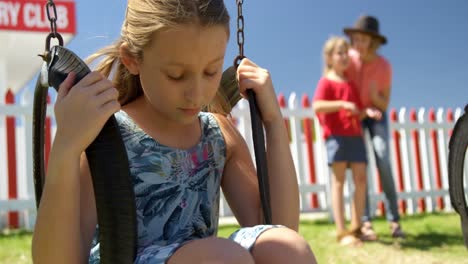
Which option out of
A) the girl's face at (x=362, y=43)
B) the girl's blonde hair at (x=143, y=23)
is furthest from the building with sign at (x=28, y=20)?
the girl's blonde hair at (x=143, y=23)

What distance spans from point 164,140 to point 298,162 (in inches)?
231

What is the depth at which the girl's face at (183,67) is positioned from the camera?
4.58 ft

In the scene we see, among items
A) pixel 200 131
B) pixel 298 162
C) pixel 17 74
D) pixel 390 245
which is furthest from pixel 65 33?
pixel 200 131

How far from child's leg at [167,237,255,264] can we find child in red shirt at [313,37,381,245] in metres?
3.34

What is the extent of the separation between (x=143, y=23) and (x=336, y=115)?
3292mm

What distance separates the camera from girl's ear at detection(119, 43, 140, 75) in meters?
1.56

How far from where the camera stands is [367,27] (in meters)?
5.16

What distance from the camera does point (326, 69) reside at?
15.8 feet

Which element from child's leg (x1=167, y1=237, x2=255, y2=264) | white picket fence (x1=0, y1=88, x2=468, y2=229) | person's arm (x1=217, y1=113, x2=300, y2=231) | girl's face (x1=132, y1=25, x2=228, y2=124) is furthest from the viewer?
white picket fence (x1=0, y1=88, x2=468, y2=229)

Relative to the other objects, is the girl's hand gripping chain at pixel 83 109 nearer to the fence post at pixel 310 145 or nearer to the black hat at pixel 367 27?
the black hat at pixel 367 27

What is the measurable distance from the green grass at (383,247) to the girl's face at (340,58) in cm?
143

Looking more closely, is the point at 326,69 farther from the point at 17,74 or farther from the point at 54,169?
the point at 17,74

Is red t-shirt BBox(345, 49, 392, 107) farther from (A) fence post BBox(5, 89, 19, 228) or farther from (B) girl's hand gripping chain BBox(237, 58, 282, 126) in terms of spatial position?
(A) fence post BBox(5, 89, 19, 228)

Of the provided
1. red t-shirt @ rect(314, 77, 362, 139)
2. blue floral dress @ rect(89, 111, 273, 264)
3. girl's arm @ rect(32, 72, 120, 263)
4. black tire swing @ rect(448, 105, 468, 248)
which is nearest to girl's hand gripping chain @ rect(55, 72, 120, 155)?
girl's arm @ rect(32, 72, 120, 263)
